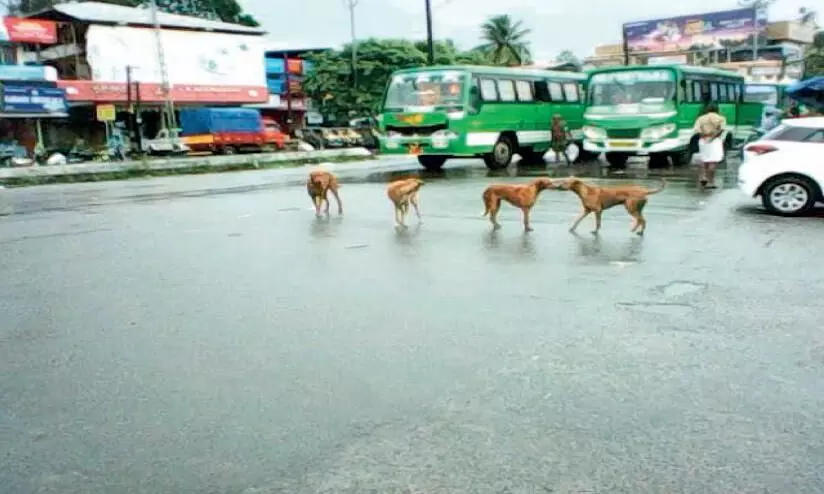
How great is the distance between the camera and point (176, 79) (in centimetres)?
4334

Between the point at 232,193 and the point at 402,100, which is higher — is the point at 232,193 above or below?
below

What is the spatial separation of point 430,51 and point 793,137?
2300 centimetres

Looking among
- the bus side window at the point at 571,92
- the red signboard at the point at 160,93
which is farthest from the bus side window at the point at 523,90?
the red signboard at the point at 160,93

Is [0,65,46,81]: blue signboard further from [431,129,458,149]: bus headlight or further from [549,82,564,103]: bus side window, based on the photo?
[549,82,564,103]: bus side window

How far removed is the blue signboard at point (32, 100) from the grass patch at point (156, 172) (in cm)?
1394

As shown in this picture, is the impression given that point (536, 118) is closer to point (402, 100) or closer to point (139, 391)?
point (402, 100)

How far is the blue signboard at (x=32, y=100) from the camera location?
3478 cm

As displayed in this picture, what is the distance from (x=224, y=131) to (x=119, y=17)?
36.9 feet

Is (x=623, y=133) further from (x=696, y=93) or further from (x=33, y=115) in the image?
(x=33, y=115)

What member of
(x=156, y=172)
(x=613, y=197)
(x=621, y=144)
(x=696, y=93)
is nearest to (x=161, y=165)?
(x=156, y=172)

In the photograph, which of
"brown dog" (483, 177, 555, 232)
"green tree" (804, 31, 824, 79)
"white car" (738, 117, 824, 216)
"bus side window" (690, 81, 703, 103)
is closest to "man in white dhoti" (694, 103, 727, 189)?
"white car" (738, 117, 824, 216)

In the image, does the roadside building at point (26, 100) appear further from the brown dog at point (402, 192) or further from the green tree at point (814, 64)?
the green tree at point (814, 64)

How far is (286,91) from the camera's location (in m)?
50.6

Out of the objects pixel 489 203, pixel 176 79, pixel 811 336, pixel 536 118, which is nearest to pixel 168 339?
pixel 811 336
